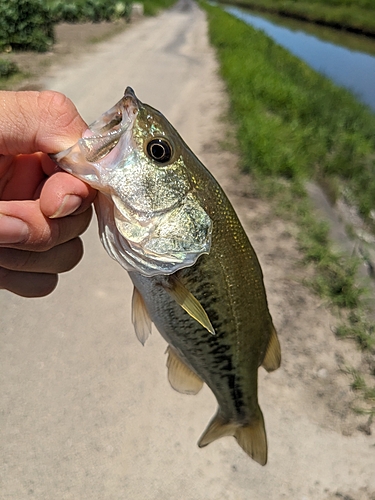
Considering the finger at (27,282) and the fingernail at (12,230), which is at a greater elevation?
the fingernail at (12,230)

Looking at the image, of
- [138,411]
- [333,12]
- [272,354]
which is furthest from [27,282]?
[333,12]

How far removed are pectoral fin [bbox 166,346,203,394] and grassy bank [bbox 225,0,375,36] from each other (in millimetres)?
34415

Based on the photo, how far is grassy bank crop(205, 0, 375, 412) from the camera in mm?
4645

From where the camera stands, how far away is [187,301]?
168 cm

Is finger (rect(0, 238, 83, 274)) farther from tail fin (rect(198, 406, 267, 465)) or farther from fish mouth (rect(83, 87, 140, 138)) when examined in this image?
tail fin (rect(198, 406, 267, 465))

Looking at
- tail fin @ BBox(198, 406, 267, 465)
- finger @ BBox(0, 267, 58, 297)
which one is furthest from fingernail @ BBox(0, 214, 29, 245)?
tail fin @ BBox(198, 406, 267, 465)

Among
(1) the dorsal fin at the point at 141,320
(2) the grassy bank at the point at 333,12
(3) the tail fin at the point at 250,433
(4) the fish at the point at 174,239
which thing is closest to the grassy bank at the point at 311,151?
(3) the tail fin at the point at 250,433

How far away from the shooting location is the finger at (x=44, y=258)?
1.96 m

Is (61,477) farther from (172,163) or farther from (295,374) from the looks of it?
(172,163)

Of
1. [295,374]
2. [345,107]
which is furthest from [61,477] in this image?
[345,107]

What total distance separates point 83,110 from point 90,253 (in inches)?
186

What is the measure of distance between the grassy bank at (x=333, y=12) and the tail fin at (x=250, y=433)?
113ft

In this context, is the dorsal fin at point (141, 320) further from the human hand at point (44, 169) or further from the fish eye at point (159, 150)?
the fish eye at point (159, 150)

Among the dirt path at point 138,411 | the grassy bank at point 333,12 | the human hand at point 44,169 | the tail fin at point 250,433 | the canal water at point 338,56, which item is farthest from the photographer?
the grassy bank at point 333,12
